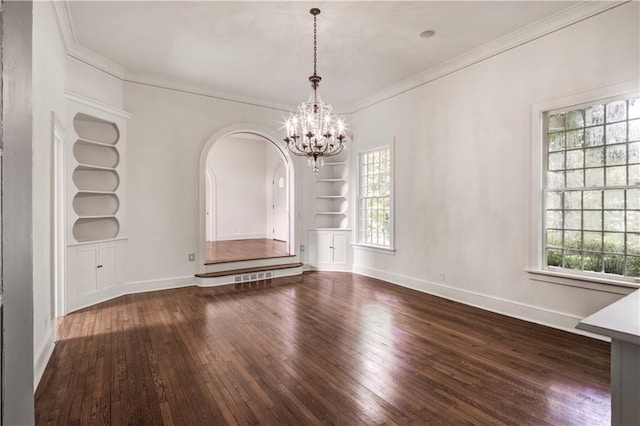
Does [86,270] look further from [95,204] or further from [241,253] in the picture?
[241,253]

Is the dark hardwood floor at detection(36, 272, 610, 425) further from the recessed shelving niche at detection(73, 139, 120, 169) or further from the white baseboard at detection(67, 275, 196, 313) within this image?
the recessed shelving niche at detection(73, 139, 120, 169)

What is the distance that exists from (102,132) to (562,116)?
605cm

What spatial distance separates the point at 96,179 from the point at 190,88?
2.09 meters

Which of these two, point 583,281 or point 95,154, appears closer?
point 583,281

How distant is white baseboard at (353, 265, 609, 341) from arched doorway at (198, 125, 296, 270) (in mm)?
4499

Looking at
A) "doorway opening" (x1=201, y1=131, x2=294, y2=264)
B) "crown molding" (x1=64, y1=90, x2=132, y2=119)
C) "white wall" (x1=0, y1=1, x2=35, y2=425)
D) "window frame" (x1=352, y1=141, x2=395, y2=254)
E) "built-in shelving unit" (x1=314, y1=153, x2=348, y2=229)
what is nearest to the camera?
"white wall" (x1=0, y1=1, x2=35, y2=425)

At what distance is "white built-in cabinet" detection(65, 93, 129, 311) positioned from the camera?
4.18 metres

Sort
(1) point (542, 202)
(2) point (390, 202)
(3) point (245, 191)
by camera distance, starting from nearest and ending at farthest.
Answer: (1) point (542, 202) < (2) point (390, 202) < (3) point (245, 191)

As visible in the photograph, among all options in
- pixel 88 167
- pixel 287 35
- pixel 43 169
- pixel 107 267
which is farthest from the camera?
pixel 107 267

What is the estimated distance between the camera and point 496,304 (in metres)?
4.11

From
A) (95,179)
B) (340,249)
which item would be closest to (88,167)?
(95,179)

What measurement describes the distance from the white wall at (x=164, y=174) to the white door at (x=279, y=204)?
3973 millimetres

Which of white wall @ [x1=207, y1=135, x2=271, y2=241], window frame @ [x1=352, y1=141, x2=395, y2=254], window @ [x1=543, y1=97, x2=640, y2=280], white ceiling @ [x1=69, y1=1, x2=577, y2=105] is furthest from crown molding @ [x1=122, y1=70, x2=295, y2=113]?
window @ [x1=543, y1=97, x2=640, y2=280]

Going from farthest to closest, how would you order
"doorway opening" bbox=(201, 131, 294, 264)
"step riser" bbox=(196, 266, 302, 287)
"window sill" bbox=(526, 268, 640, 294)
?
"doorway opening" bbox=(201, 131, 294, 264) < "step riser" bbox=(196, 266, 302, 287) < "window sill" bbox=(526, 268, 640, 294)
